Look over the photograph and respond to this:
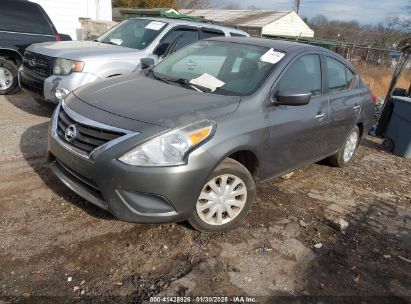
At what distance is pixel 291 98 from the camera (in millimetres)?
3561

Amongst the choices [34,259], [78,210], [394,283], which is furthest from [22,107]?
[394,283]

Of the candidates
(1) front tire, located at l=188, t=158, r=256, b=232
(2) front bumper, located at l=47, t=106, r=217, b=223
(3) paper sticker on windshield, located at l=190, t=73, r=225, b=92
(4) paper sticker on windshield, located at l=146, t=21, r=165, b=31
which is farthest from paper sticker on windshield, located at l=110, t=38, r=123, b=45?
(1) front tire, located at l=188, t=158, r=256, b=232

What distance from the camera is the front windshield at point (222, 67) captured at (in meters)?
3.76

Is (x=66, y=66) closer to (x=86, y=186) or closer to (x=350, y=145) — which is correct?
(x=86, y=186)

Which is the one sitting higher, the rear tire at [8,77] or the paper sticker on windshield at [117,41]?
the paper sticker on windshield at [117,41]

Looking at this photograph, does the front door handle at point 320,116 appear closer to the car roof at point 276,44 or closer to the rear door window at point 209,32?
the car roof at point 276,44

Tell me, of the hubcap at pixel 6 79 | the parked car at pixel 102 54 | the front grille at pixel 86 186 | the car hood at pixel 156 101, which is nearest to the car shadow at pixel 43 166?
the front grille at pixel 86 186

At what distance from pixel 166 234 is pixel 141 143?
3.26ft

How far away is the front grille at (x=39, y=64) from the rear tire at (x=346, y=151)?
4.55 meters

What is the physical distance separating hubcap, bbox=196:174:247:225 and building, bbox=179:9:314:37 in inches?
1136

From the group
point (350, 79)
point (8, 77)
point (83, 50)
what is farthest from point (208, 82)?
point (8, 77)

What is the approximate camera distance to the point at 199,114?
3.16 meters

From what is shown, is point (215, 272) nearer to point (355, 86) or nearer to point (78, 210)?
point (78, 210)

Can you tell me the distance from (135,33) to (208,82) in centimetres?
375
